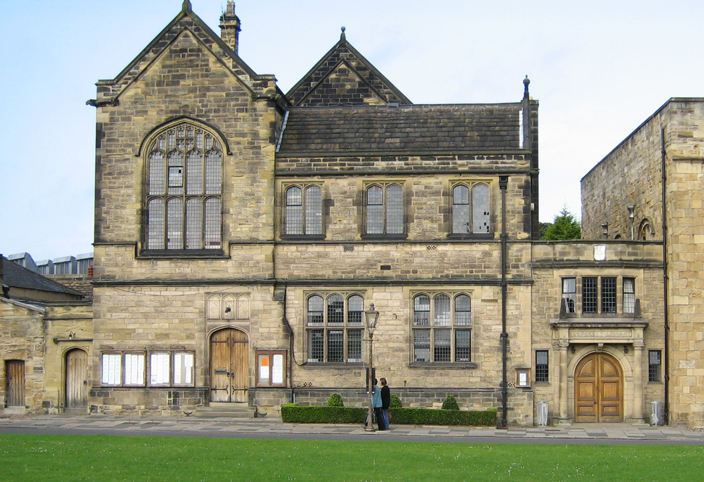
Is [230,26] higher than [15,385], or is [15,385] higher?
[230,26]

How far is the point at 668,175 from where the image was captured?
32.1 meters

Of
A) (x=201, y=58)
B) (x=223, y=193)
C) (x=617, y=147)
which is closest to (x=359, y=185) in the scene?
(x=223, y=193)

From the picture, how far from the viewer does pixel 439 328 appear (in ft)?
107

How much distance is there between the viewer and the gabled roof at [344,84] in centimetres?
4000

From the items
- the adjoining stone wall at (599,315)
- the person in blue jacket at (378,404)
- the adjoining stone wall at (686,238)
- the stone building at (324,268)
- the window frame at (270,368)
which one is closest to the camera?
the person in blue jacket at (378,404)

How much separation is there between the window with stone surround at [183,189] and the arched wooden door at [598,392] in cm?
1364

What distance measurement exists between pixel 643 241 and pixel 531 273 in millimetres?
4026

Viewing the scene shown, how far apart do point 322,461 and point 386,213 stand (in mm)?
13135

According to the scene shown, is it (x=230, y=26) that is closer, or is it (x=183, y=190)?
(x=183, y=190)

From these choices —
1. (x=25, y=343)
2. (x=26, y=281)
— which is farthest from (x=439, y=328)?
(x=26, y=281)

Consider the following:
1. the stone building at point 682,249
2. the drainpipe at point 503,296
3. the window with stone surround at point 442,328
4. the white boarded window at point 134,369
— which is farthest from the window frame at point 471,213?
the white boarded window at point 134,369

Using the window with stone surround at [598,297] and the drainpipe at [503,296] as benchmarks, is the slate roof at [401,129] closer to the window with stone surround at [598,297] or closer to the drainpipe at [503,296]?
the drainpipe at [503,296]

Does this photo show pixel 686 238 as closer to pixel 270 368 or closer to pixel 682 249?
pixel 682 249

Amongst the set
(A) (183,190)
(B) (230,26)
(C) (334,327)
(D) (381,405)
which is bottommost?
(D) (381,405)
